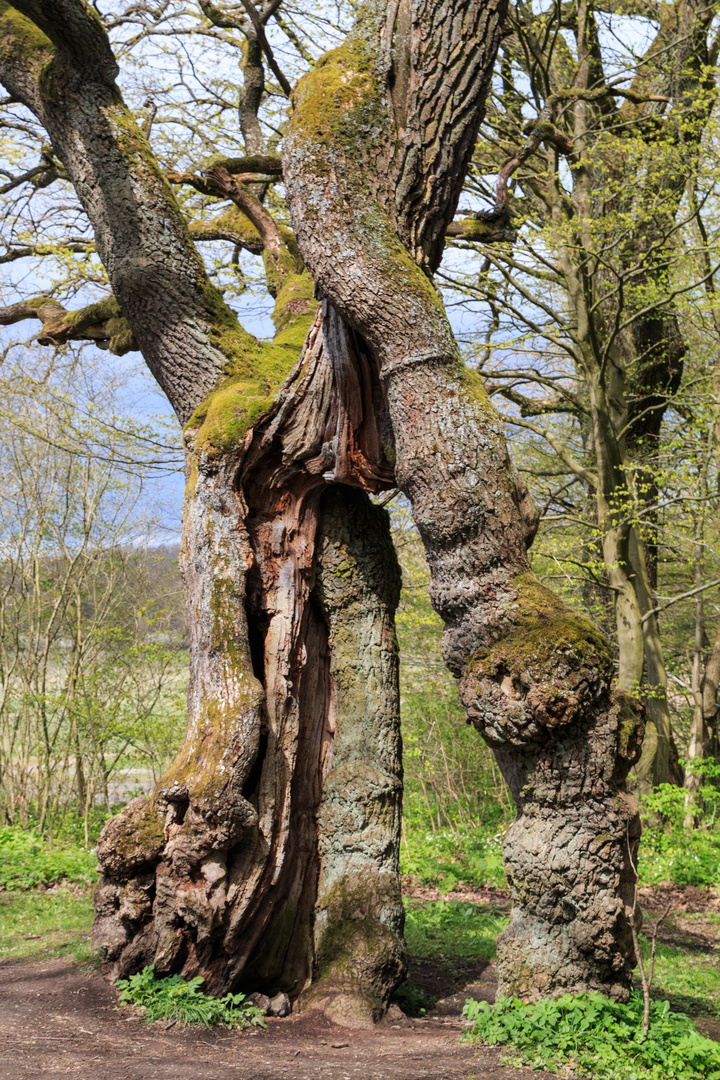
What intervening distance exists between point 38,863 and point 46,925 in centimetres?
206

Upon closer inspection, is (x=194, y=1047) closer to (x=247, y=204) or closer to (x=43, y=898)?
(x=43, y=898)

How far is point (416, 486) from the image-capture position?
3.94 metres

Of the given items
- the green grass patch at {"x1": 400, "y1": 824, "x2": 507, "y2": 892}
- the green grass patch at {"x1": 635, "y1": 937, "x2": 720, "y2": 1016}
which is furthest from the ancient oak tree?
the green grass patch at {"x1": 400, "y1": 824, "x2": 507, "y2": 892}

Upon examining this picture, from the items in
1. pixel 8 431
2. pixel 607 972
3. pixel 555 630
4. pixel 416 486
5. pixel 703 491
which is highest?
pixel 8 431

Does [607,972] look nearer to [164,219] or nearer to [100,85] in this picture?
[164,219]

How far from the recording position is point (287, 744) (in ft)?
15.0

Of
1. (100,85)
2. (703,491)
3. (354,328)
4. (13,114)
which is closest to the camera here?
(354,328)

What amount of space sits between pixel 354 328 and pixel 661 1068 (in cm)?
365

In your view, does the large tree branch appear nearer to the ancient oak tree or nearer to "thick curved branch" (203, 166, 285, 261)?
the ancient oak tree

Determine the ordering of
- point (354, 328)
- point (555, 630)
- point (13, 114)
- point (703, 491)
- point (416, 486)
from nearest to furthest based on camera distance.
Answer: point (555, 630) < point (416, 486) < point (354, 328) < point (13, 114) < point (703, 491)

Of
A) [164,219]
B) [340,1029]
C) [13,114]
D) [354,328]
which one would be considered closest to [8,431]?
[13,114]

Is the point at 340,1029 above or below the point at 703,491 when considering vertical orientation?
below

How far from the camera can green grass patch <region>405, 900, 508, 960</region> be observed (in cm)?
605

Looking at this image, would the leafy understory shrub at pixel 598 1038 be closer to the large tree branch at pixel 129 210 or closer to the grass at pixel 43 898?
the grass at pixel 43 898
